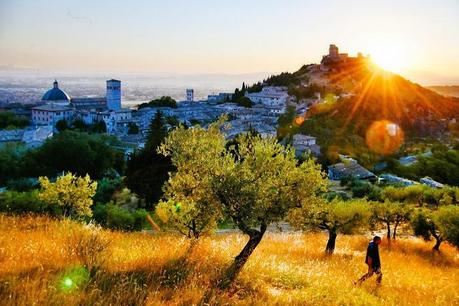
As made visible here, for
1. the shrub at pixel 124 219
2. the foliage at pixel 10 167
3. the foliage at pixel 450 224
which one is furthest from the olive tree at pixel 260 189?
the foliage at pixel 10 167

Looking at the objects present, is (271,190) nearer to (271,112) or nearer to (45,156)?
(45,156)

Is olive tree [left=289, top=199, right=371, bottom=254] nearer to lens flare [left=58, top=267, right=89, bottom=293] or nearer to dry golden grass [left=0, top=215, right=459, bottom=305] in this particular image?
dry golden grass [left=0, top=215, right=459, bottom=305]

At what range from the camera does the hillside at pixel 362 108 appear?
3991 inches

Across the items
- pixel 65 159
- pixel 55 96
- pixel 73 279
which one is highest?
pixel 73 279

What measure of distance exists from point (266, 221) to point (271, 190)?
29.7 inches

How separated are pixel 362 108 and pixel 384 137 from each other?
73.7ft

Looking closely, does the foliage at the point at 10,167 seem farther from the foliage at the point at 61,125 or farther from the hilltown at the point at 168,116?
the foliage at the point at 61,125

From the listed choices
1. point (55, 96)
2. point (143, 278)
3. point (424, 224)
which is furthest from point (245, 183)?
point (55, 96)

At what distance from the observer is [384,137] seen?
4365 inches

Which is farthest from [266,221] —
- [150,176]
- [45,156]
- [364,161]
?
[364,161]

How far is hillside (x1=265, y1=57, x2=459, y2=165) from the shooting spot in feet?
333

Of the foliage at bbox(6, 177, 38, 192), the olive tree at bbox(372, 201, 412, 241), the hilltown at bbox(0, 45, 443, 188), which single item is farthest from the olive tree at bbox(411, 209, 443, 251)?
the foliage at bbox(6, 177, 38, 192)

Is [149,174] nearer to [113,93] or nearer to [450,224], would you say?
[450,224]

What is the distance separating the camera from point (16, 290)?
495cm
